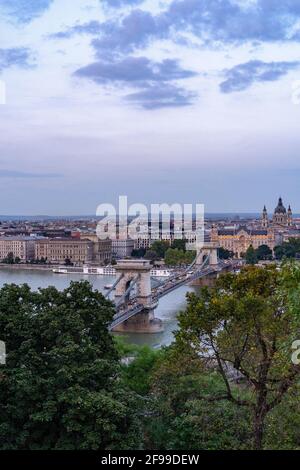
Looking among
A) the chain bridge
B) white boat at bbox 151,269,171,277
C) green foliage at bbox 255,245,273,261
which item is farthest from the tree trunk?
green foliage at bbox 255,245,273,261

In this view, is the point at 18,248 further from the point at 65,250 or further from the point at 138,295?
the point at 138,295

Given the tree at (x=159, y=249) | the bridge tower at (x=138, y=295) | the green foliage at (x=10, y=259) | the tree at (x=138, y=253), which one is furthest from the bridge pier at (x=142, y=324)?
the green foliage at (x=10, y=259)
